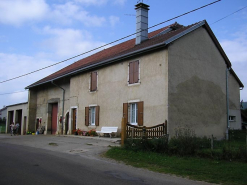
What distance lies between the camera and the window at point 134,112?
16.5 meters

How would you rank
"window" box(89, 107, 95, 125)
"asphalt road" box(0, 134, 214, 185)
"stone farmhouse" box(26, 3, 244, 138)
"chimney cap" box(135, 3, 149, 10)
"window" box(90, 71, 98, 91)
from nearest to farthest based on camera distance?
"asphalt road" box(0, 134, 214, 185)
"stone farmhouse" box(26, 3, 244, 138)
"chimney cap" box(135, 3, 149, 10)
"window" box(90, 71, 98, 91)
"window" box(89, 107, 95, 125)

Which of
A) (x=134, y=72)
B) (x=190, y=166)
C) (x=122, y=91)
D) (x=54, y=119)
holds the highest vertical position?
(x=134, y=72)

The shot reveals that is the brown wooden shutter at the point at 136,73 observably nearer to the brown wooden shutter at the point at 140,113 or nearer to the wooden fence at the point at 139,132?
the brown wooden shutter at the point at 140,113

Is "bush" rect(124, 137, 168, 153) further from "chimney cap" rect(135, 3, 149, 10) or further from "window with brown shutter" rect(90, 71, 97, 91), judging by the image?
"chimney cap" rect(135, 3, 149, 10)

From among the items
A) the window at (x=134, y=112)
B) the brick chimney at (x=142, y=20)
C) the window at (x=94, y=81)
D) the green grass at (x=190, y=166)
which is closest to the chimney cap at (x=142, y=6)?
the brick chimney at (x=142, y=20)

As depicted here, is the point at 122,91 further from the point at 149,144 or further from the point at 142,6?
the point at 142,6

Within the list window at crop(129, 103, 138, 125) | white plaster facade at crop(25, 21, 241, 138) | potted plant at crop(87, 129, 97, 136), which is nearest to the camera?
white plaster facade at crop(25, 21, 241, 138)

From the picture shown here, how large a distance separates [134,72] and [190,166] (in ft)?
28.7

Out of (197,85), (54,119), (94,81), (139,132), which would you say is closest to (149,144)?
(139,132)

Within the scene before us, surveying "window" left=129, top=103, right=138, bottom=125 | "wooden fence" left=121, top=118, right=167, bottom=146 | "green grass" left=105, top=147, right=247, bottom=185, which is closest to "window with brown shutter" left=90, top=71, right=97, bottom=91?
"window" left=129, top=103, right=138, bottom=125

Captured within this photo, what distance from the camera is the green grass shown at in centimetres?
806

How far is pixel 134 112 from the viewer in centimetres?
1722

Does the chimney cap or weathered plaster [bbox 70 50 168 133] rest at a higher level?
the chimney cap

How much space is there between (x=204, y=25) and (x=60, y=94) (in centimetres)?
1372
